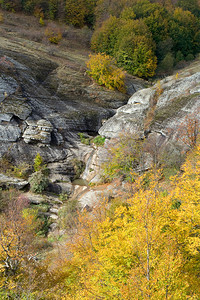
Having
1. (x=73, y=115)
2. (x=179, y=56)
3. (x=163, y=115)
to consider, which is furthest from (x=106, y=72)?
(x=179, y=56)

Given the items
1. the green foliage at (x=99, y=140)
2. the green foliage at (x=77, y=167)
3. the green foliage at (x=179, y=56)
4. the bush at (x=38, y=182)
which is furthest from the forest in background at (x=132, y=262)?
the green foliage at (x=179, y=56)

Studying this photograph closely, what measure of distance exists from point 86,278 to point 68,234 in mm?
7887

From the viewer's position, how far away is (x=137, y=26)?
1686 inches

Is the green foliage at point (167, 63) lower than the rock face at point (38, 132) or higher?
higher

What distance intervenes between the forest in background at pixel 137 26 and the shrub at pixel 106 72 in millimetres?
7738

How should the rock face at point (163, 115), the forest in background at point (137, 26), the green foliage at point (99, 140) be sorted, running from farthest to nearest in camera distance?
the forest in background at point (137, 26) < the green foliage at point (99, 140) < the rock face at point (163, 115)

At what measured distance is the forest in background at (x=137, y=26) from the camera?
140 feet

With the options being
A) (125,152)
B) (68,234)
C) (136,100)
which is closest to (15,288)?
(68,234)

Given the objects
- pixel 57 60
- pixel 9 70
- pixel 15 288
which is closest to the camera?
pixel 15 288

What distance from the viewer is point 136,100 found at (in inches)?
1185

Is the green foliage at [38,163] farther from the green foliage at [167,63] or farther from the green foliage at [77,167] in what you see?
the green foliage at [167,63]

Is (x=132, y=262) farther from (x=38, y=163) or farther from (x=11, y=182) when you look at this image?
(x=38, y=163)

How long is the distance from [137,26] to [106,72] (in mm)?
15212

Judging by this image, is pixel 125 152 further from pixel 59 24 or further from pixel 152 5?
pixel 59 24
